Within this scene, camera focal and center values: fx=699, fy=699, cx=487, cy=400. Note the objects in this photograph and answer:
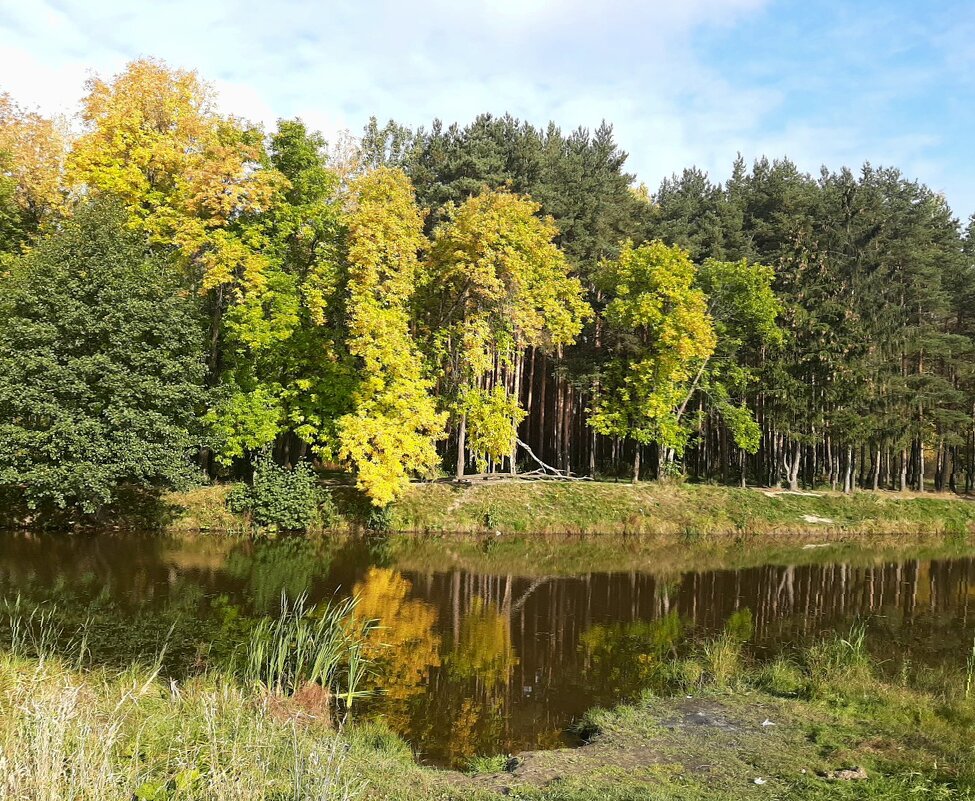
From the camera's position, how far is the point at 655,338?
3719cm

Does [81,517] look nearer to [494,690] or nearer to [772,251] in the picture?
[494,690]

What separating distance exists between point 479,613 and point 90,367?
1589 cm

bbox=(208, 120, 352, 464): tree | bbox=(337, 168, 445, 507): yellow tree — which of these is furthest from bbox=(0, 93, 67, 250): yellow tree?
bbox=(337, 168, 445, 507): yellow tree

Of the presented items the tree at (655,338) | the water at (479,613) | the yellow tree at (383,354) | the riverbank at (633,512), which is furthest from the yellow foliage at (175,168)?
Result: the tree at (655,338)

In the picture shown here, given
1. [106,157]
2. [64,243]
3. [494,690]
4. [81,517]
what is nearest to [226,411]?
[81,517]

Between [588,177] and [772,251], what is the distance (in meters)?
13.8

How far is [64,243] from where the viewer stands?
2412 centimetres

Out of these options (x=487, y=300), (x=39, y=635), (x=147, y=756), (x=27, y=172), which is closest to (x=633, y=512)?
(x=487, y=300)

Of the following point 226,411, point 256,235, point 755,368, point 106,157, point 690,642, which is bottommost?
point 690,642

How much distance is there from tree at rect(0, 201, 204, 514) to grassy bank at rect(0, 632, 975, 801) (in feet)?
50.4

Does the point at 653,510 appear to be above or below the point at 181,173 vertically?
below

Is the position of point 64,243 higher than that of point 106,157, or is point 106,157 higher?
point 106,157

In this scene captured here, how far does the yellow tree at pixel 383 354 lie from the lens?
26750 millimetres

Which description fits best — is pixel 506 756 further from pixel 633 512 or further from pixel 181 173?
pixel 181 173
